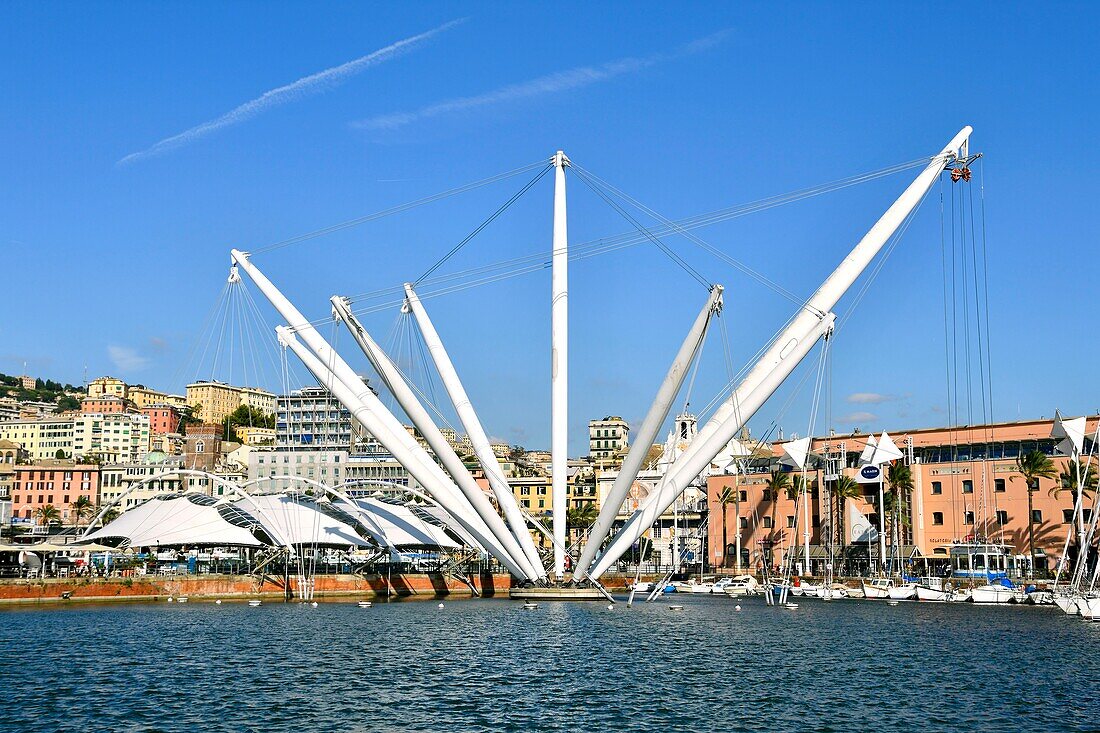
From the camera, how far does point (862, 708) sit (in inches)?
1277

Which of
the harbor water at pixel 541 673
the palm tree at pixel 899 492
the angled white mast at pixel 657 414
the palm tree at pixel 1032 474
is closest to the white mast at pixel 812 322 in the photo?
the angled white mast at pixel 657 414

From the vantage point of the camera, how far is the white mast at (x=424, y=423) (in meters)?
69.4

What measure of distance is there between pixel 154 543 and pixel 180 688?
48.9 m

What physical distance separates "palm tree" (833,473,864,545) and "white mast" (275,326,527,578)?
3349cm

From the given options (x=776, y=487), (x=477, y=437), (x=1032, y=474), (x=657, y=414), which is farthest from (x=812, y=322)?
(x=776, y=487)

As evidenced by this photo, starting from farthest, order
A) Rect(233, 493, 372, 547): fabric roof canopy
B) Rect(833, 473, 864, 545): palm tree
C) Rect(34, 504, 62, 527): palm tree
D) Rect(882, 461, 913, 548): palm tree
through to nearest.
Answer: Rect(34, 504, 62, 527): palm tree < Rect(833, 473, 864, 545): palm tree < Rect(882, 461, 913, 548): palm tree < Rect(233, 493, 372, 547): fabric roof canopy

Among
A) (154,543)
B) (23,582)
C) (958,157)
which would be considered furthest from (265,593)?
(958,157)

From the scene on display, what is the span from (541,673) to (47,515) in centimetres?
11833

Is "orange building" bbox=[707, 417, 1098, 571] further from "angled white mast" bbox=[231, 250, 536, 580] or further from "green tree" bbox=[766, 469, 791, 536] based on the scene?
"angled white mast" bbox=[231, 250, 536, 580]

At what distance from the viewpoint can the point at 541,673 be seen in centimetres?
3888

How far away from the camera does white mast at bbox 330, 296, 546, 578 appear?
6938 centimetres

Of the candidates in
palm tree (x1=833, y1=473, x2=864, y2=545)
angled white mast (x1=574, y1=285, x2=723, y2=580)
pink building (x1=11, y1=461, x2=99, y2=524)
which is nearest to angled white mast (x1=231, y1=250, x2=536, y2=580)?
angled white mast (x1=574, y1=285, x2=723, y2=580)

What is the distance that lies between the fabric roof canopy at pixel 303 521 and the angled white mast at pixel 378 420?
1497 centimetres

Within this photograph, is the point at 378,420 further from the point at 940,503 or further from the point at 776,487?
the point at 940,503
